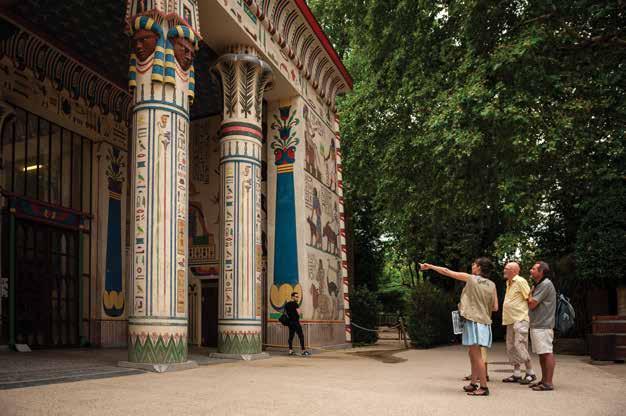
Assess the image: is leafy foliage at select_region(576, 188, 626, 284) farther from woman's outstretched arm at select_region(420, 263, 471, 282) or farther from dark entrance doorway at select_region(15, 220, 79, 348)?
dark entrance doorway at select_region(15, 220, 79, 348)

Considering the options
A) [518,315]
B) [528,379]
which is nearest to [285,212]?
[518,315]

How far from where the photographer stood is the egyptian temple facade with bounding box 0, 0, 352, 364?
33.0ft

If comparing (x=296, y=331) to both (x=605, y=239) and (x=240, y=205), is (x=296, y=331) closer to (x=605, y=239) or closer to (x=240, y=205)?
(x=240, y=205)

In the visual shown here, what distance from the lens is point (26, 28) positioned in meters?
13.8

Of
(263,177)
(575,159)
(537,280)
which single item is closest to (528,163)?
(575,159)

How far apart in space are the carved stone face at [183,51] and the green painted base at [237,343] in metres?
5.32

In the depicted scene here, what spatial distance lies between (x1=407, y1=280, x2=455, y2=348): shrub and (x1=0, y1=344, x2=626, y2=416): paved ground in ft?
32.3

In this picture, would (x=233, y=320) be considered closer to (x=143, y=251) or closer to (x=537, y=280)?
(x=143, y=251)

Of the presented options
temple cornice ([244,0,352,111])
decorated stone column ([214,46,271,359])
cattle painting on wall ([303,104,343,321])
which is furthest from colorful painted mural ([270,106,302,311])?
decorated stone column ([214,46,271,359])

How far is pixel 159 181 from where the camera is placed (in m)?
9.92

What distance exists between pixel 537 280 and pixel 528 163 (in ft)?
25.0

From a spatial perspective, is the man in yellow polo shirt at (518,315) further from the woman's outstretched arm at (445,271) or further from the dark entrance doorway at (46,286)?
the dark entrance doorway at (46,286)

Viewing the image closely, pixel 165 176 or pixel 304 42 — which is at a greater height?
pixel 304 42

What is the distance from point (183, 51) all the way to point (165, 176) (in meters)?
2.11
